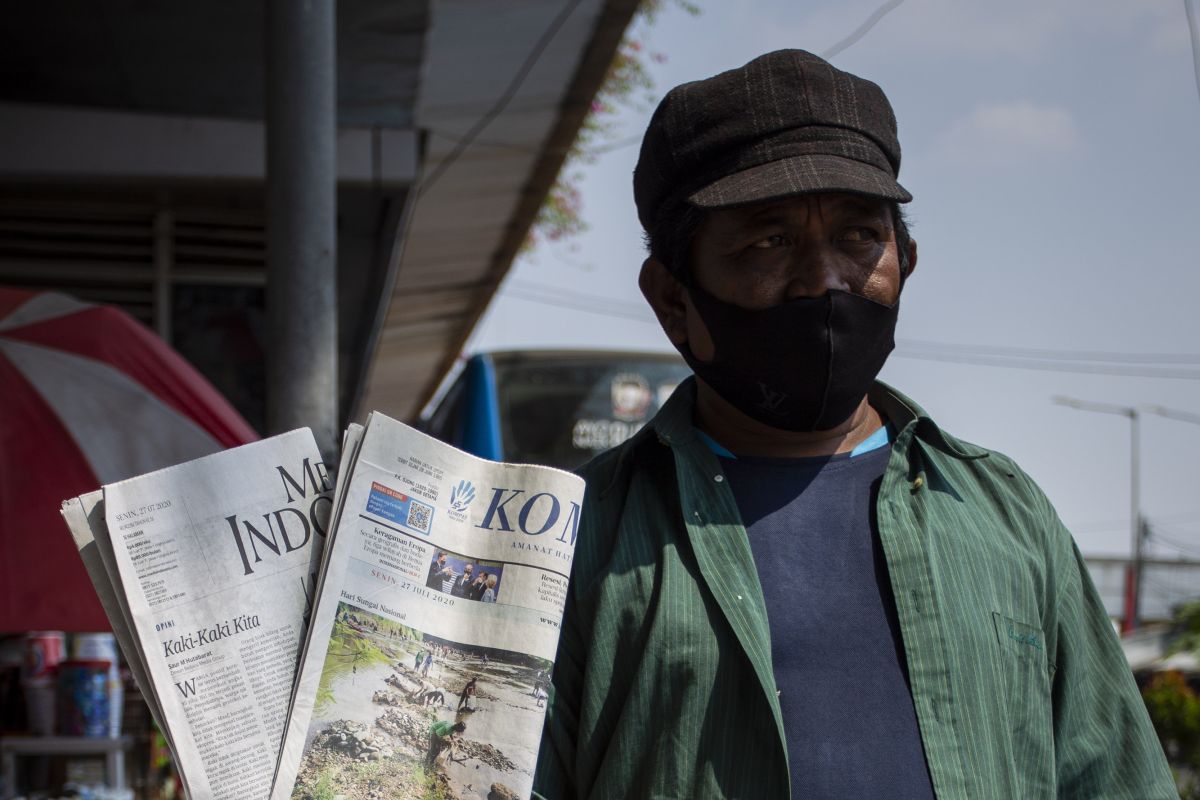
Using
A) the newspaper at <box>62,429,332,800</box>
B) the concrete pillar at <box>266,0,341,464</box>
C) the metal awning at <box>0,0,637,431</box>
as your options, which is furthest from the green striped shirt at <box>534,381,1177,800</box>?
the metal awning at <box>0,0,637,431</box>

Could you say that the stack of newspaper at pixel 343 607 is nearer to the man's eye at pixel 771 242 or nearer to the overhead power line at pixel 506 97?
the man's eye at pixel 771 242

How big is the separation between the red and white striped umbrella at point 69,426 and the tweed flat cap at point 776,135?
2293mm

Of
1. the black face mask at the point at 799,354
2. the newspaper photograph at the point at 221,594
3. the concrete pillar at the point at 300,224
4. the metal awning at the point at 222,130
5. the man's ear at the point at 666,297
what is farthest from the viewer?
the metal awning at the point at 222,130

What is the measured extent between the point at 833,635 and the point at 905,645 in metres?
0.08

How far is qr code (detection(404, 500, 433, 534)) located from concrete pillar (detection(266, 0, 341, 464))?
8.52 feet

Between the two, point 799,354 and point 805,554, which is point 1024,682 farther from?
point 799,354

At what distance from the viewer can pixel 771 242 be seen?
177 cm

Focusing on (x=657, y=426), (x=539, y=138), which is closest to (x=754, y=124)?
(x=657, y=426)

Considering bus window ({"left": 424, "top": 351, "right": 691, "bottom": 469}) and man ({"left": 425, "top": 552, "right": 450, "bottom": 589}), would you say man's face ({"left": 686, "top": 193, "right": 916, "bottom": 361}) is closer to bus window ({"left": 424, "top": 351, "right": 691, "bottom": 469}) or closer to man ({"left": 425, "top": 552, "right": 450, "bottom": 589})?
man ({"left": 425, "top": 552, "right": 450, "bottom": 589})

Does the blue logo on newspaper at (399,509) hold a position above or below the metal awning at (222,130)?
below

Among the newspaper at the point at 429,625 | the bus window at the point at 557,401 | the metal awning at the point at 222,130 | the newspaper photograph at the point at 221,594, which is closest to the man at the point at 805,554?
the newspaper at the point at 429,625

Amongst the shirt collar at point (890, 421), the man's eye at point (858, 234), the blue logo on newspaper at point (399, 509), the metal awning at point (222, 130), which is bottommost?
the blue logo on newspaper at point (399, 509)

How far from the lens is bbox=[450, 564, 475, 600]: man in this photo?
157cm

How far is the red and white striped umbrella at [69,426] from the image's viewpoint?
3.53 metres
